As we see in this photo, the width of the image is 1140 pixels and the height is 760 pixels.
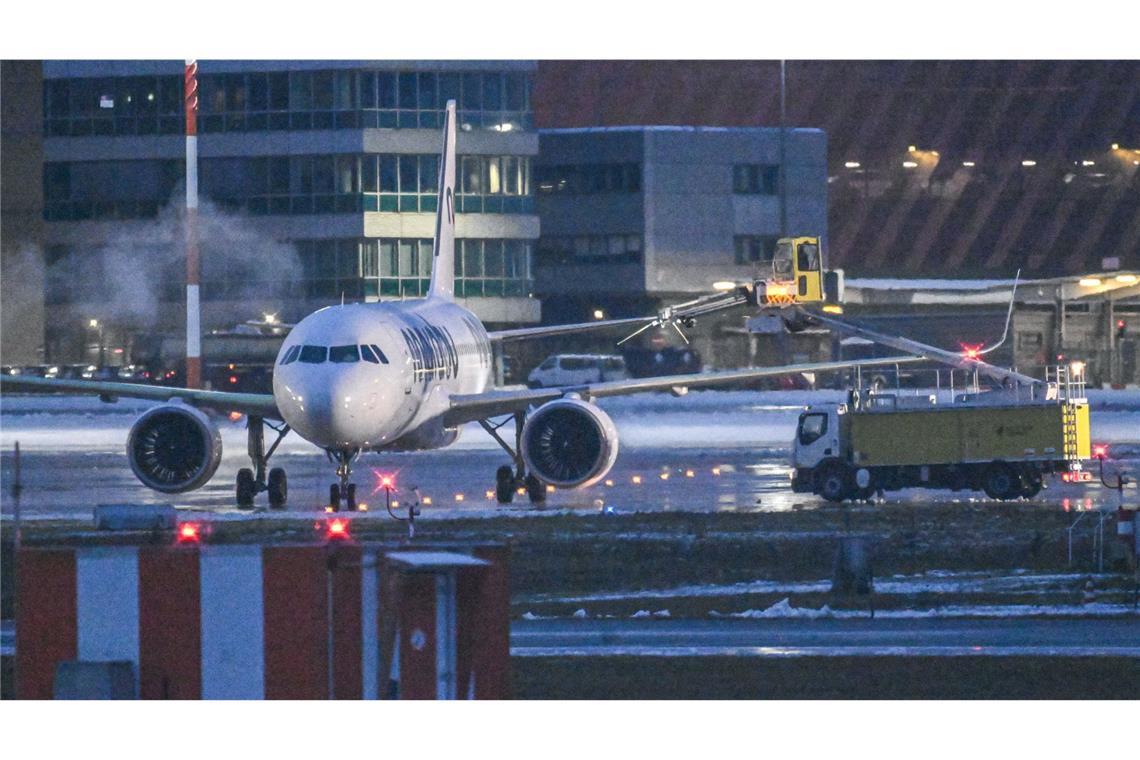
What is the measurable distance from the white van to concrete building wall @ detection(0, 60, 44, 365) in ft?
58.1

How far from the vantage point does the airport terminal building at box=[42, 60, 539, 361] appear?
65.8 meters

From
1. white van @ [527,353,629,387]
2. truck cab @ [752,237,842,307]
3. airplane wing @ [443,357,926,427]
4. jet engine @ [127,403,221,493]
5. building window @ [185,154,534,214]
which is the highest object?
building window @ [185,154,534,214]

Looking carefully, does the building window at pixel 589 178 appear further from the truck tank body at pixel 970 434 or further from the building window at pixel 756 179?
the truck tank body at pixel 970 434

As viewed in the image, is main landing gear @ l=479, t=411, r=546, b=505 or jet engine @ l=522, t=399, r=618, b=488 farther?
main landing gear @ l=479, t=411, r=546, b=505

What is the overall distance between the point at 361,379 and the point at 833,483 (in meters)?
8.65

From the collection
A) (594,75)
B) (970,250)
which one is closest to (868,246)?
(970,250)

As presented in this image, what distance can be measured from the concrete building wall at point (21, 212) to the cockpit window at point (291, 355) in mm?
38580

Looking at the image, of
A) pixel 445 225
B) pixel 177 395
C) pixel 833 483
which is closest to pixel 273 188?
pixel 445 225

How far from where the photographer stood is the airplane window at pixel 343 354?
99.8 ft

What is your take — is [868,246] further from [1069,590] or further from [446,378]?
[1069,590]

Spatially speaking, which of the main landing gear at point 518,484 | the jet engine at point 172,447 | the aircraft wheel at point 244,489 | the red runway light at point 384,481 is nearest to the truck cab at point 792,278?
the red runway light at point 384,481

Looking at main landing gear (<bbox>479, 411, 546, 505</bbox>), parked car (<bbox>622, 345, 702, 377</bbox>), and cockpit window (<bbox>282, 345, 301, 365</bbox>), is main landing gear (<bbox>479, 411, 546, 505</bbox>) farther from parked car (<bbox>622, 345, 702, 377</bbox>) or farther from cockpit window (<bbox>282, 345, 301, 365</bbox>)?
parked car (<bbox>622, 345, 702, 377</bbox>)

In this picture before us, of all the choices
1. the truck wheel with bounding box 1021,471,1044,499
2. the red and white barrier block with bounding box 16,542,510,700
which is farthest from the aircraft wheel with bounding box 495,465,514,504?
the red and white barrier block with bounding box 16,542,510,700

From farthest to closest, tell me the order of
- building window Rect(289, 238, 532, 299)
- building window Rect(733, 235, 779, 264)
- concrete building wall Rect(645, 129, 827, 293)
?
concrete building wall Rect(645, 129, 827, 293)
building window Rect(733, 235, 779, 264)
building window Rect(289, 238, 532, 299)
